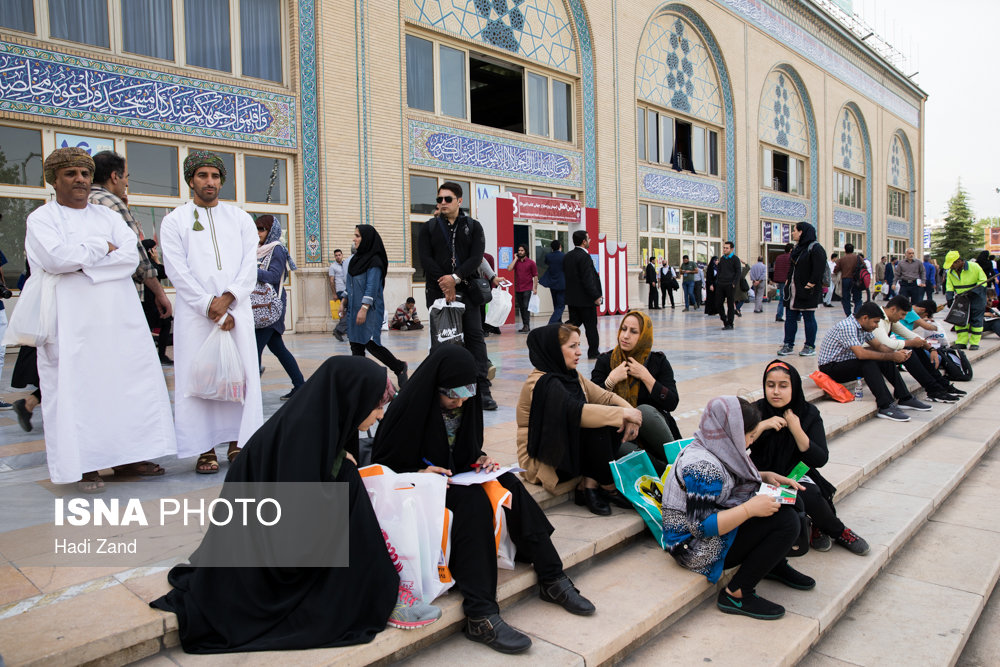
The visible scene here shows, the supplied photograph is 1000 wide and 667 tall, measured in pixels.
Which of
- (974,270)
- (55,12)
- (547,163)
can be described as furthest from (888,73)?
(55,12)

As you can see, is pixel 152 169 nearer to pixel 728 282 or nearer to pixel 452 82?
pixel 452 82

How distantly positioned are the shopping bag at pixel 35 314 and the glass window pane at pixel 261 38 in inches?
327

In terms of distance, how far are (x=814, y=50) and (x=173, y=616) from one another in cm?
2750

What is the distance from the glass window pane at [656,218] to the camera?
60.2ft

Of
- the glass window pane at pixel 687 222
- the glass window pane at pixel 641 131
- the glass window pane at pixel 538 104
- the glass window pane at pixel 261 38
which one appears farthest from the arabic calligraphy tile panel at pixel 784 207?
the glass window pane at pixel 261 38

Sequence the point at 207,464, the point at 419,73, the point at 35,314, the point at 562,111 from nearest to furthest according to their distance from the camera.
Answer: the point at 35,314, the point at 207,464, the point at 419,73, the point at 562,111

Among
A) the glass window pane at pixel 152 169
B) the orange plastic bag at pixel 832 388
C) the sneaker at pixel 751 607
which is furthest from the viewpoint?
the glass window pane at pixel 152 169

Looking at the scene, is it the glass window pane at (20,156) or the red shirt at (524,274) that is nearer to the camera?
the glass window pane at (20,156)

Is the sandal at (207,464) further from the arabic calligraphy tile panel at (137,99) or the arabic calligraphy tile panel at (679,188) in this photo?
the arabic calligraphy tile panel at (679,188)

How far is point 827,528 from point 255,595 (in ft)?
8.88

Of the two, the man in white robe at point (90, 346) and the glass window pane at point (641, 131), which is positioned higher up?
the glass window pane at point (641, 131)

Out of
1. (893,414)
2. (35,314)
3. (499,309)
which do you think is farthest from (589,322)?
(35,314)

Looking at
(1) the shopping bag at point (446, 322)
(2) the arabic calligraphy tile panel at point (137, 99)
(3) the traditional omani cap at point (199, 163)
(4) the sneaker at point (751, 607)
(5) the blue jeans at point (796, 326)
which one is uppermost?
(2) the arabic calligraphy tile panel at point (137, 99)

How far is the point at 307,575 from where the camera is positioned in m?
2.24
